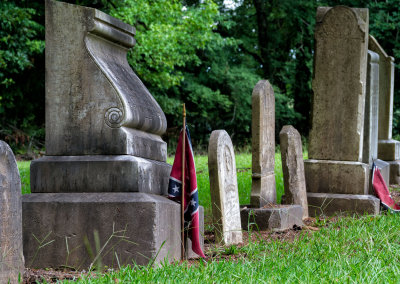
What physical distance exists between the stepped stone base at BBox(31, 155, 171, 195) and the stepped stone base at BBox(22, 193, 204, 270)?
0.11 metres

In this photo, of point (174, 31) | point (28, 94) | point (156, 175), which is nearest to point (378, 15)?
point (174, 31)

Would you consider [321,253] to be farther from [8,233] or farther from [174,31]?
[174,31]

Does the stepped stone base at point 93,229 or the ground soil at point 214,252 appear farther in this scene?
the stepped stone base at point 93,229

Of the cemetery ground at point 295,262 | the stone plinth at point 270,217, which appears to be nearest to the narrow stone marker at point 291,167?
the stone plinth at point 270,217

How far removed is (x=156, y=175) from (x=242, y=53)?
2143 centimetres

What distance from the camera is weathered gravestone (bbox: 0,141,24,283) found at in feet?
11.5

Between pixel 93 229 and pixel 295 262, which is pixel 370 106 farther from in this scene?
pixel 93 229

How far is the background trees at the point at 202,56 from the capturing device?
1709 cm

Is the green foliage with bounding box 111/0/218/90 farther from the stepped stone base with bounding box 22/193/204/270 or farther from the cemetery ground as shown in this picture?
the stepped stone base with bounding box 22/193/204/270

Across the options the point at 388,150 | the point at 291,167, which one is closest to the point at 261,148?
the point at 291,167

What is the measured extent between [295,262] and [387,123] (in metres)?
8.58

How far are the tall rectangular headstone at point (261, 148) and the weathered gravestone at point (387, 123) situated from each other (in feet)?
16.4

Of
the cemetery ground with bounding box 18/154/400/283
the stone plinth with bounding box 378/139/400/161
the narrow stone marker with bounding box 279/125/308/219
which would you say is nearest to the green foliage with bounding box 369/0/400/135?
the stone plinth with bounding box 378/139/400/161

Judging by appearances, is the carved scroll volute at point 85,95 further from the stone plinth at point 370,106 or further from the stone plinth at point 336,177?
the stone plinth at point 370,106
